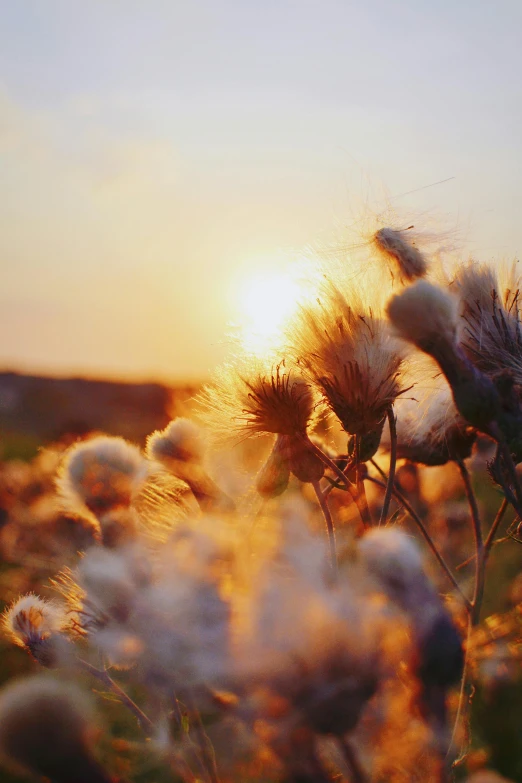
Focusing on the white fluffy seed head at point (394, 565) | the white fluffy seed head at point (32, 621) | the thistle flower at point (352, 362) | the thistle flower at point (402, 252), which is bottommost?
the white fluffy seed head at point (32, 621)

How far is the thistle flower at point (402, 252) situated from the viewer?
6.79 feet

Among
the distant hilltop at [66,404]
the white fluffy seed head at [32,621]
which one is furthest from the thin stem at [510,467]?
the distant hilltop at [66,404]

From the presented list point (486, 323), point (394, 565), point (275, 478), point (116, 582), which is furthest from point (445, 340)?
point (116, 582)

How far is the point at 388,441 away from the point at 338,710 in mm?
1595

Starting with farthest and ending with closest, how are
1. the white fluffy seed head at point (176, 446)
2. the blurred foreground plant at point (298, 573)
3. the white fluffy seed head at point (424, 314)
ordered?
the white fluffy seed head at point (176, 446) → the white fluffy seed head at point (424, 314) → the blurred foreground plant at point (298, 573)

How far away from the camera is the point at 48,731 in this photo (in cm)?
115

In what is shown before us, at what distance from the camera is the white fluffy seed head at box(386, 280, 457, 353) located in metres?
1.53

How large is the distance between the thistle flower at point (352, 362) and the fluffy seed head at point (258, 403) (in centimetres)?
6

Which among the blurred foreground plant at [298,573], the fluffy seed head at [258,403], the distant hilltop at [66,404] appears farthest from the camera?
the distant hilltop at [66,404]

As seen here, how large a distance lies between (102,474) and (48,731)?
1049 millimetres

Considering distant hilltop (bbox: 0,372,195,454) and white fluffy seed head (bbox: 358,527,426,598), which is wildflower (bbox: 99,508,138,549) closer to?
white fluffy seed head (bbox: 358,527,426,598)

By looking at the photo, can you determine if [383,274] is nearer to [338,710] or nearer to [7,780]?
[338,710]

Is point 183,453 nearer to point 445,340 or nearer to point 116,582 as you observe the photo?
point 445,340

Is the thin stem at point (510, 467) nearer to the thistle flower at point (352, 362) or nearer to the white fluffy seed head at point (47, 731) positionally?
the thistle flower at point (352, 362)
